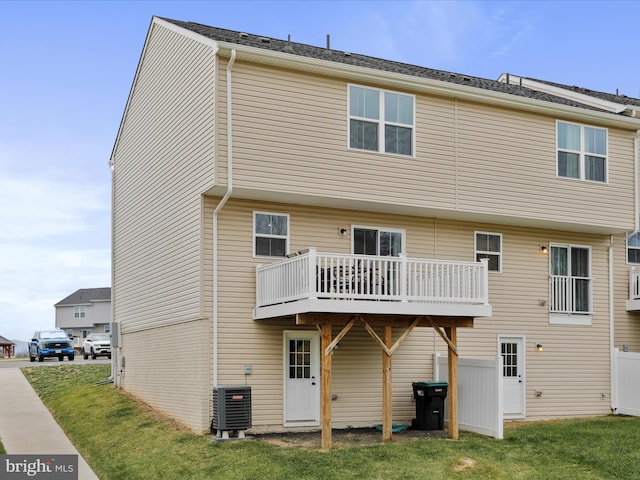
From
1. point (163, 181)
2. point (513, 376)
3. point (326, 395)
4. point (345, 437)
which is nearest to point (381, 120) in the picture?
point (163, 181)

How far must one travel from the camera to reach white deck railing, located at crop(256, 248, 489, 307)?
15.5 meters

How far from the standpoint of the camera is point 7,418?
68.6 ft

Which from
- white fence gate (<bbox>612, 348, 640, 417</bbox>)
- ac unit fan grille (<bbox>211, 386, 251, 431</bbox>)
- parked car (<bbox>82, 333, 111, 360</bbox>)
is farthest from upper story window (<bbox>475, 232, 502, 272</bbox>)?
parked car (<bbox>82, 333, 111, 360</bbox>)

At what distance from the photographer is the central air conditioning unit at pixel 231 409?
1595 cm

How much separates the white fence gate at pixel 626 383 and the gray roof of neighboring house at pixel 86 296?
191 feet

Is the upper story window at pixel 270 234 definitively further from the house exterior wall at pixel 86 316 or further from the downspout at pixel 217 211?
the house exterior wall at pixel 86 316

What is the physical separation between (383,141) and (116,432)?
30.1 ft

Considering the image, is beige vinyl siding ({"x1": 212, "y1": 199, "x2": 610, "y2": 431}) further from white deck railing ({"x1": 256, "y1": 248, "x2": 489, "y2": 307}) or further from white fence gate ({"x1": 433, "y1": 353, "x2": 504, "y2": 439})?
white fence gate ({"x1": 433, "y1": 353, "x2": 504, "y2": 439})

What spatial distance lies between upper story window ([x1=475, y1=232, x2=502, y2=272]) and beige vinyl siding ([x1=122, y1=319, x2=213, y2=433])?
7640mm

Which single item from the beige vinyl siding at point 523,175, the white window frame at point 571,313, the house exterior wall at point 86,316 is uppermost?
the beige vinyl siding at point 523,175

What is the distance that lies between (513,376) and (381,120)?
24.8 ft

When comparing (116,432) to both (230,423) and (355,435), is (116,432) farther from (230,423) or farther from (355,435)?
(355,435)

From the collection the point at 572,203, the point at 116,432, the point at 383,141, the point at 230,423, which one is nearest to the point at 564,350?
the point at 572,203

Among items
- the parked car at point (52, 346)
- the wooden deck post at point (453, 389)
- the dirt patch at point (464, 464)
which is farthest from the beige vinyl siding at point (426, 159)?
the parked car at point (52, 346)
